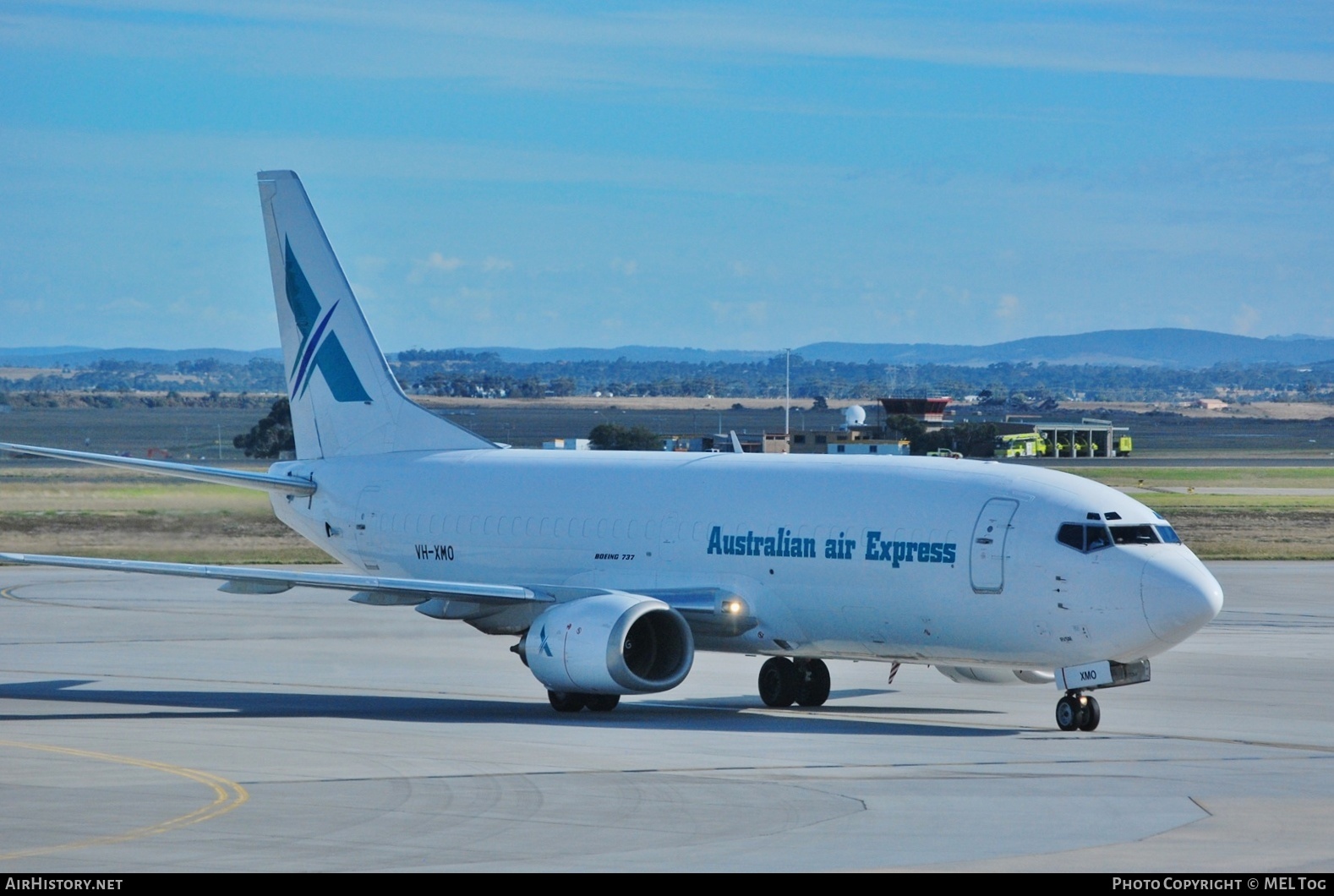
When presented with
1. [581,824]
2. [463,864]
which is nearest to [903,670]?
[581,824]

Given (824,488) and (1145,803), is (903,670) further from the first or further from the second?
(1145,803)

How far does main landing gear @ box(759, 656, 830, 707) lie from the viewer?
33.7 metres

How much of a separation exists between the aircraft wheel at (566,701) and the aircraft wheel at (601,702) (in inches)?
4.6

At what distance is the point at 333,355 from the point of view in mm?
40625

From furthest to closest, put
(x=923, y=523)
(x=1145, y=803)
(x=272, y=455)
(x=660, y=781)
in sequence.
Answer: (x=272, y=455) < (x=923, y=523) < (x=660, y=781) < (x=1145, y=803)

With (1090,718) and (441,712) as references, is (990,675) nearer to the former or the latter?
(1090,718)

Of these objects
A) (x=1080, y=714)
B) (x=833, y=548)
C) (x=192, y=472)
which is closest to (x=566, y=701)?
(x=833, y=548)

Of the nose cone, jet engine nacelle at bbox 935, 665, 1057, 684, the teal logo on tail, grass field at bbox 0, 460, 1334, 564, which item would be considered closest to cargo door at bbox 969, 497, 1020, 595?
the nose cone

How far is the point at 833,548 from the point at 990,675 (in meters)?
4.05

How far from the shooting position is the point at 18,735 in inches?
1102

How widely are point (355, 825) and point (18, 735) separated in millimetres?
10306

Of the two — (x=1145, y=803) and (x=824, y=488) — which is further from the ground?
(x=824, y=488)

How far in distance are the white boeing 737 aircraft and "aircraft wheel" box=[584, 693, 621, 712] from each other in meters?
0.07

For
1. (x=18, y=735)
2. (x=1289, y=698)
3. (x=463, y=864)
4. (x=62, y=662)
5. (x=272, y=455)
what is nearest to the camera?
(x=463, y=864)
